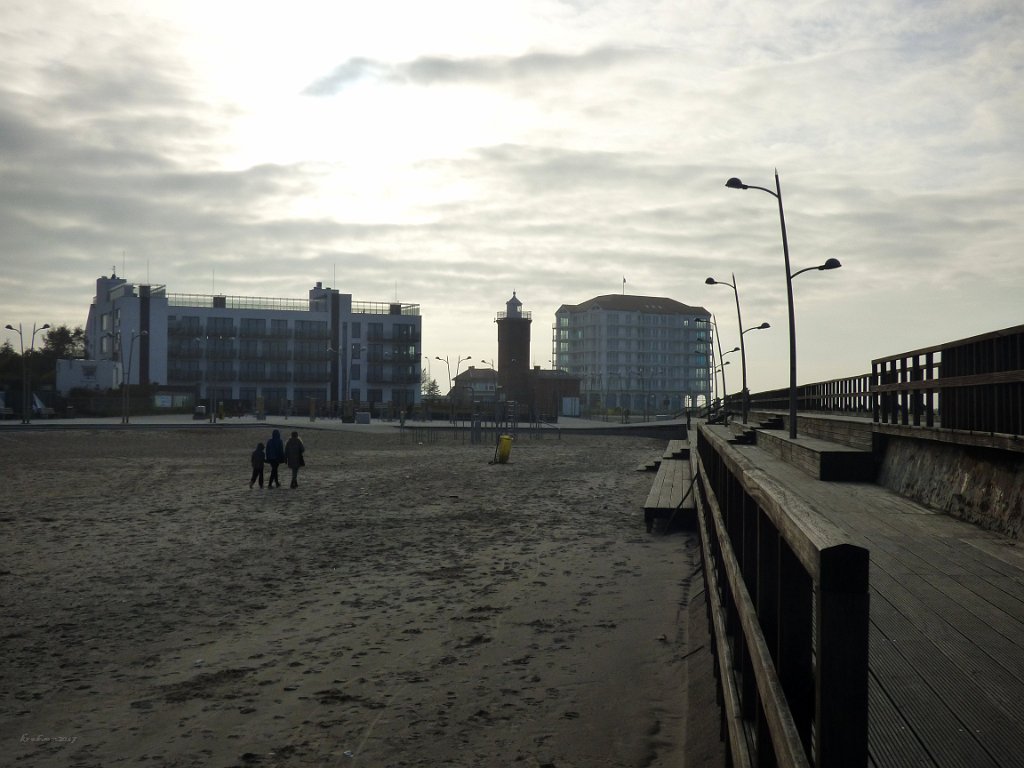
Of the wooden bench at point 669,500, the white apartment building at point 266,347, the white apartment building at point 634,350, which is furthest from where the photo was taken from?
the white apartment building at point 634,350

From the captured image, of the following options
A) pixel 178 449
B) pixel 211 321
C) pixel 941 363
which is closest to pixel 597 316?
pixel 211 321

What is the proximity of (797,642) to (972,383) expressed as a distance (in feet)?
21.8

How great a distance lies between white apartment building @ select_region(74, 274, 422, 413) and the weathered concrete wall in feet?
292

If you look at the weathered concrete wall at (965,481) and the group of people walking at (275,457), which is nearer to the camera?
the weathered concrete wall at (965,481)

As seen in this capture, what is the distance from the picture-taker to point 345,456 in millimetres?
37406

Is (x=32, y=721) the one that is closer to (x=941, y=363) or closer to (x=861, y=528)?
(x=861, y=528)

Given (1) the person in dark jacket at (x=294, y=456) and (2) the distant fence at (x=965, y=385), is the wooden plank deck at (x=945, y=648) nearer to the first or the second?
(2) the distant fence at (x=965, y=385)

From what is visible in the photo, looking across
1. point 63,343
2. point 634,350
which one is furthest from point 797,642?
point 634,350

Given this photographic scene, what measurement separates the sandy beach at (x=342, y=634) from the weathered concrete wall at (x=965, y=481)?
2669 millimetres

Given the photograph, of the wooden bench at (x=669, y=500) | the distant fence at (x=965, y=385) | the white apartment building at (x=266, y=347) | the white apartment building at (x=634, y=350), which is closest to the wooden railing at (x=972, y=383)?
the distant fence at (x=965, y=385)

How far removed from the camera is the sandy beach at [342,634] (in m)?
6.30

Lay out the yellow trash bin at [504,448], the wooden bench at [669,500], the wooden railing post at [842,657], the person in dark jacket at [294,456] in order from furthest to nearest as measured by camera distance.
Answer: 1. the yellow trash bin at [504,448]
2. the person in dark jacket at [294,456]
3. the wooden bench at [669,500]
4. the wooden railing post at [842,657]

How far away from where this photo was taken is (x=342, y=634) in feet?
29.6

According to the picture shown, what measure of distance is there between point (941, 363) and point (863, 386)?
14022mm
